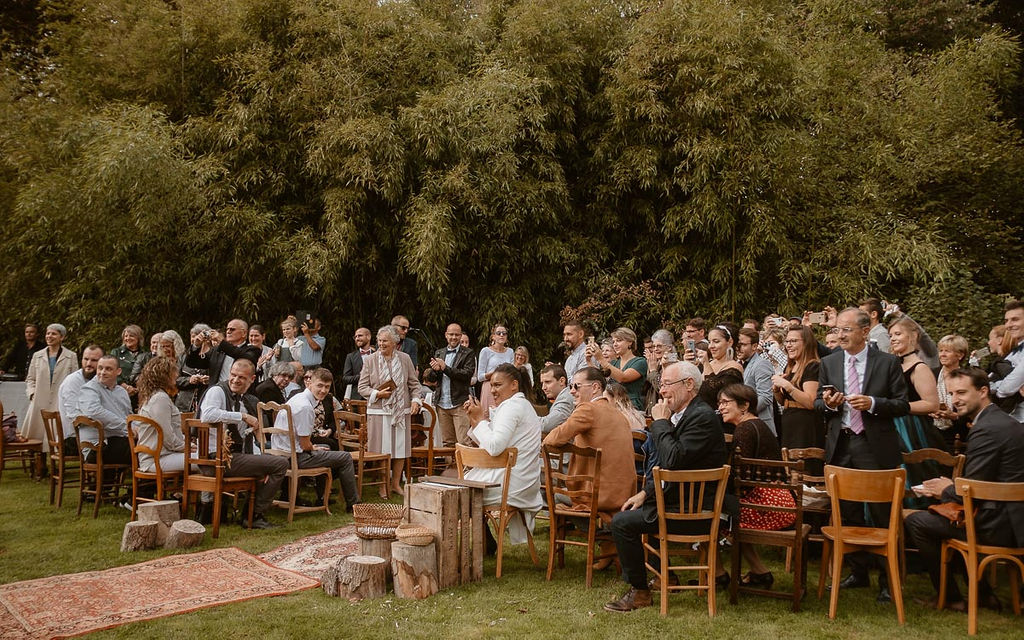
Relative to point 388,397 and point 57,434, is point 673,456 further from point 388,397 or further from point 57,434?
point 57,434

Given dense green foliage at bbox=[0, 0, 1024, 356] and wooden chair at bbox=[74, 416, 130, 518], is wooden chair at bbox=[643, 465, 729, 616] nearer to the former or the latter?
wooden chair at bbox=[74, 416, 130, 518]

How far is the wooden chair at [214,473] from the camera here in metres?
5.27

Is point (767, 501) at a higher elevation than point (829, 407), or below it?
below

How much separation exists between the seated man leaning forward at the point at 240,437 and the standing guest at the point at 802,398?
353 cm

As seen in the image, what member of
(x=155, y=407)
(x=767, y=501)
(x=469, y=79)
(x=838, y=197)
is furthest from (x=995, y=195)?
(x=155, y=407)

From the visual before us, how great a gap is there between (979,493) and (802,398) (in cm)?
130

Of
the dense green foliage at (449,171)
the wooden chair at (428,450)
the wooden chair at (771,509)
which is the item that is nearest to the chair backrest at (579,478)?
the wooden chair at (771,509)

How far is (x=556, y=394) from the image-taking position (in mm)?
5418

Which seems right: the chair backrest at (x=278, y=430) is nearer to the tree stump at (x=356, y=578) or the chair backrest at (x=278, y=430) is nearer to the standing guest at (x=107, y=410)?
the standing guest at (x=107, y=410)

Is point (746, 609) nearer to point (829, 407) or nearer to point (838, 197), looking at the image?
point (829, 407)

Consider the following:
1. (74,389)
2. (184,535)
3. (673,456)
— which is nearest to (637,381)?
(673,456)

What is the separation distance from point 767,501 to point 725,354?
155 centimetres

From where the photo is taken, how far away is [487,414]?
24.0 feet

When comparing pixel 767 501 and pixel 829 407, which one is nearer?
pixel 767 501
